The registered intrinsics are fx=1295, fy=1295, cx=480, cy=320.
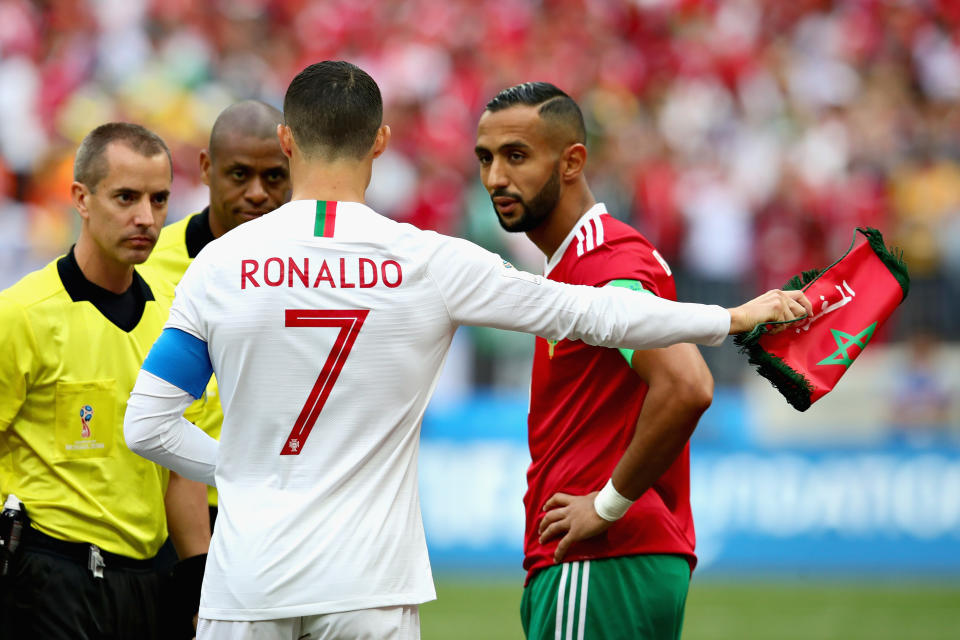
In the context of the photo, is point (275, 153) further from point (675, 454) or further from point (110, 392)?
point (675, 454)

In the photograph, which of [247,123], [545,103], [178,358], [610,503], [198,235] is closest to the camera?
[178,358]

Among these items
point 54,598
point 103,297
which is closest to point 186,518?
point 54,598

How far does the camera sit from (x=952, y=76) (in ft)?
53.1

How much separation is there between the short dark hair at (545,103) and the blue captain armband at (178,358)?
1.58 meters

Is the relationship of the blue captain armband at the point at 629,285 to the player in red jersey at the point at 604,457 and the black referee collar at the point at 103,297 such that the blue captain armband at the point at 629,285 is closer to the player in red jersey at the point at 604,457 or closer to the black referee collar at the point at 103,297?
the player in red jersey at the point at 604,457

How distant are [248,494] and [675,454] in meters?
1.34

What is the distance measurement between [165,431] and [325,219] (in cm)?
73

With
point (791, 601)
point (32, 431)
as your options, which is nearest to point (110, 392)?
point (32, 431)

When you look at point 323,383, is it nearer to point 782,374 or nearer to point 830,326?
point 782,374

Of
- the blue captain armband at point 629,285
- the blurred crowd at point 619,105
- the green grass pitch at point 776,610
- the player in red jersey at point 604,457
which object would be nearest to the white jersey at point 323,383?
the blue captain armband at point 629,285

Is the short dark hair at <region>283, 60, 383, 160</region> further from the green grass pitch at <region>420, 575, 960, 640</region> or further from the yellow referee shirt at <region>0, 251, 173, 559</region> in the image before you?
the green grass pitch at <region>420, 575, 960, 640</region>

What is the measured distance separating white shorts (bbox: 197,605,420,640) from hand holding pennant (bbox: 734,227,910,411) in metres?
1.31

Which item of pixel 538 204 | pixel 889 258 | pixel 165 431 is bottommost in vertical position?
pixel 165 431

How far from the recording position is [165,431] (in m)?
3.48
